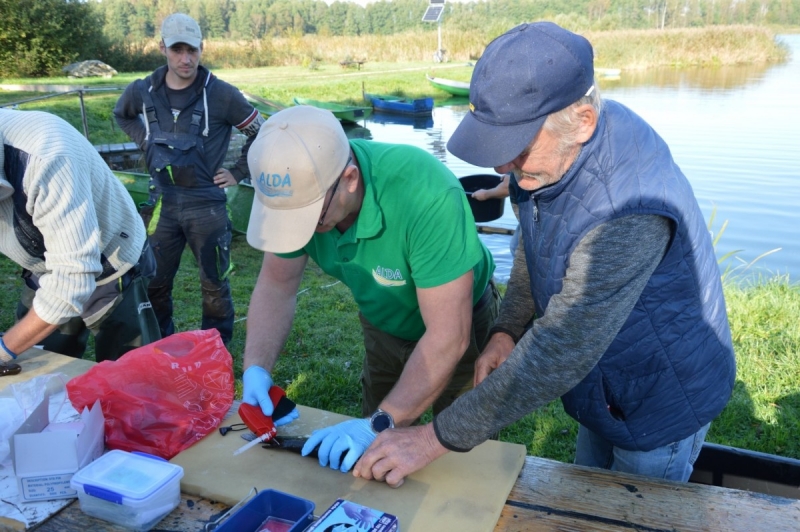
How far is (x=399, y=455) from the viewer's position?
1.34 metres

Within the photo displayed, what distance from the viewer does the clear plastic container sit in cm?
125

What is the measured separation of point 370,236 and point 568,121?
0.63 meters

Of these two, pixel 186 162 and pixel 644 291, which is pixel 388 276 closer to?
pixel 644 291

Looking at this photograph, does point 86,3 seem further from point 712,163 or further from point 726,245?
point 726,245

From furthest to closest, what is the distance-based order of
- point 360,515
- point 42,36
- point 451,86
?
point 451,86, point 42,36, point 360,515

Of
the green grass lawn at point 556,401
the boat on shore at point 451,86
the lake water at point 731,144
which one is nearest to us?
the green grass lawn at point 556,401

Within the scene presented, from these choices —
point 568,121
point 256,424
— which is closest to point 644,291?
point 568,121

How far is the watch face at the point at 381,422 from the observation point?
1.54 metres

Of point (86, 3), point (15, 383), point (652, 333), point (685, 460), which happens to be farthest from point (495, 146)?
point (86, 3)

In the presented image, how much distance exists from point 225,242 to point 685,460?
3.04 metres

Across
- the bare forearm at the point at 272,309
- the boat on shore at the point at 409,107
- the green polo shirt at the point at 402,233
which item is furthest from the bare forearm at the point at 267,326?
the boat on shore at the point at 409,107

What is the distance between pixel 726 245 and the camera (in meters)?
7.13

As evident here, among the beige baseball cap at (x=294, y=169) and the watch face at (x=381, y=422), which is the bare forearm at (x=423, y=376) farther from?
the beige baseball cap at (x=294, y=169)

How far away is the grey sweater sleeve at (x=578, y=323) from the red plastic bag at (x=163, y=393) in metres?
0.78
